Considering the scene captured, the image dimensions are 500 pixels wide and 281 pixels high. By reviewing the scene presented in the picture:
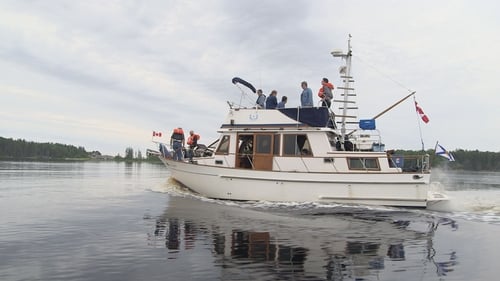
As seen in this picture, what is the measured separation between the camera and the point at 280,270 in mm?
7039

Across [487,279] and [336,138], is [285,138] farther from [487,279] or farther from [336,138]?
[487,279]

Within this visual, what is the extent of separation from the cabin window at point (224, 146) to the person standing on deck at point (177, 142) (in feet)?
6.99

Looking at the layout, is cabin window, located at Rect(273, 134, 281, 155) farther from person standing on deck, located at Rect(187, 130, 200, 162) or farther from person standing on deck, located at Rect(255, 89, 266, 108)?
person standing on deck, located at Rect(187, 130, 200, 162)

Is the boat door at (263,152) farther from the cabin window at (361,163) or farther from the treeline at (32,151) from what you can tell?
the treeline at (32,151)

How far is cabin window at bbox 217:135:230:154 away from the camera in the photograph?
57.2ft

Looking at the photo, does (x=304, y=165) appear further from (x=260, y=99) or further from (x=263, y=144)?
(x=260, y=99)

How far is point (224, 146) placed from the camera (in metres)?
17.5

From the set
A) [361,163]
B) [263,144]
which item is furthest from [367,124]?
[263,144]

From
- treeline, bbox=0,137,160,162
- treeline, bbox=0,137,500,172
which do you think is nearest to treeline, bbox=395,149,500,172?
treeline, bbox=0,137,500,172

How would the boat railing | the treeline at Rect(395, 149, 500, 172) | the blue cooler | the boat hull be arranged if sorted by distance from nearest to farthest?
the boat railing < the boat hull < the blue cooler < the treeline at Rect(395, 149, 500, 172)

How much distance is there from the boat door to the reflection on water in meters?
3.00

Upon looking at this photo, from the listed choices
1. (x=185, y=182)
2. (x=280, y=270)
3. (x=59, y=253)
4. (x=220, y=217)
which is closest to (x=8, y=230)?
(x=59, y=253)

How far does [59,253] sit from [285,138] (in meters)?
10.5

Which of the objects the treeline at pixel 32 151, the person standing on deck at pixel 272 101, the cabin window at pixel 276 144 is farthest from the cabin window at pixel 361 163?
the treeline at pixel 32 151
